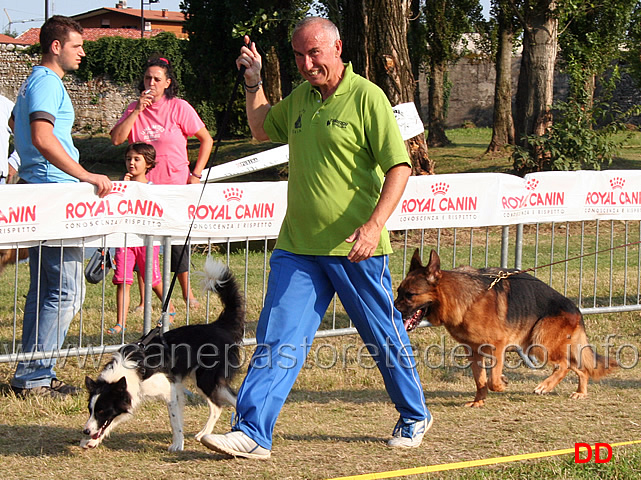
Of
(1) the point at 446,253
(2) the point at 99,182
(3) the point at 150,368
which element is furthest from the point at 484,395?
(1) the point at 446,253

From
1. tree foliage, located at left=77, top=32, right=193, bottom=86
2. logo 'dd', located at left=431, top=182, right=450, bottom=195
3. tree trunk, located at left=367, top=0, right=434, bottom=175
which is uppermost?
tree foliage, located at left=77, top=32, right=193, bottom=86

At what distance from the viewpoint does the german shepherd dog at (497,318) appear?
5.37 metres

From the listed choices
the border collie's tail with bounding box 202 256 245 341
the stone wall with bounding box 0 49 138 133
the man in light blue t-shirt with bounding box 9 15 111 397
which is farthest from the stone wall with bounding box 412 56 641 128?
the border collie's tail with bounding box 202 256 245 341

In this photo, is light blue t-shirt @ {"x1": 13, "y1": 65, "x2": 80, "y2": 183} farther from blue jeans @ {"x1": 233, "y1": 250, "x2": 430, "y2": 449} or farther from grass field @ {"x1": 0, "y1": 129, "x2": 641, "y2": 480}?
blue jeans @ {"x1": 233, "y1": 250, "x2": 430, "y2": 449}

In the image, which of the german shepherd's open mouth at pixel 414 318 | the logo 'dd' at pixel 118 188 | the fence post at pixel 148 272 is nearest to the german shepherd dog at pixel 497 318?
the german shepherd's open mouth at pixel 414 318

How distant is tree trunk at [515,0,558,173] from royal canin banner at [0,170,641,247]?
10855 mm

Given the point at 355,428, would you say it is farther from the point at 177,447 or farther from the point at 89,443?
the point at 89,443

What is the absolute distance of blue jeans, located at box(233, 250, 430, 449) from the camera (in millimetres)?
4023

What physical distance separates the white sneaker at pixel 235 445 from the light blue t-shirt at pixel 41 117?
2392 mm

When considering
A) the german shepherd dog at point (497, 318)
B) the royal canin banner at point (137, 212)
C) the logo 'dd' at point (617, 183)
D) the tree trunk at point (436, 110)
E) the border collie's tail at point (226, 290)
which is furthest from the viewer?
the tree trunk at point (436, 110)

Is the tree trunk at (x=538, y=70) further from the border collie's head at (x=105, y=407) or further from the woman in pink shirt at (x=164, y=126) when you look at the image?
the border collie's head at (x=105, y=407)

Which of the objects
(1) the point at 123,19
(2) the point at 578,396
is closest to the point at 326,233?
(2) the point at 578,396

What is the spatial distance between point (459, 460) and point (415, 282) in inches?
55.8

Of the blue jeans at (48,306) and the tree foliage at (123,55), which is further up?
the tree foliage at (123,55)
